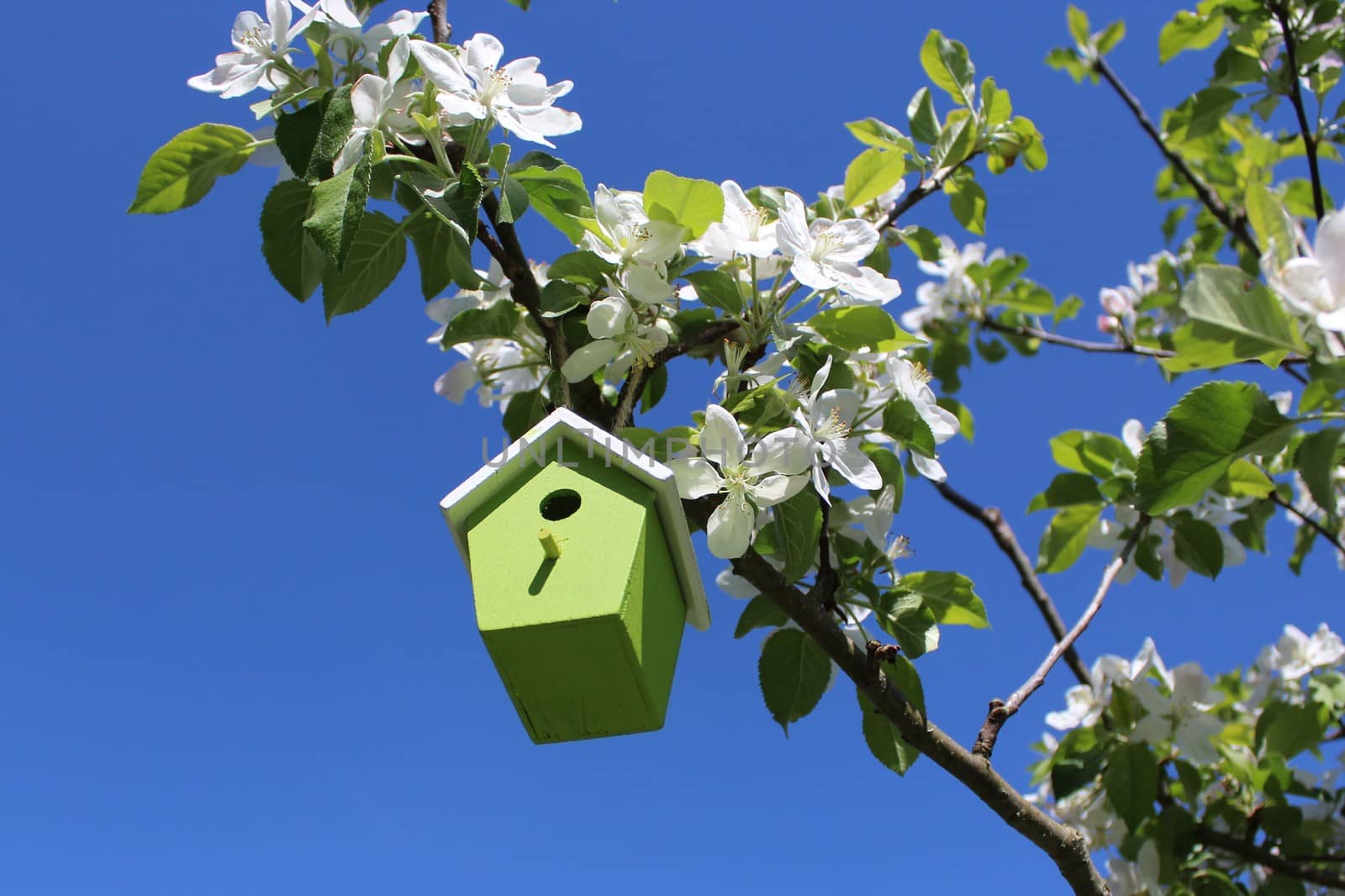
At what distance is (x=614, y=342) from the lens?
147 centimetres

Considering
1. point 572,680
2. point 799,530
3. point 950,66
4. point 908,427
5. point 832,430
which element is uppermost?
point 950,66

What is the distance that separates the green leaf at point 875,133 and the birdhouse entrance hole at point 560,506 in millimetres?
1082

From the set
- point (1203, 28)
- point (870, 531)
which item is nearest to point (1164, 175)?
point (1203, 28)

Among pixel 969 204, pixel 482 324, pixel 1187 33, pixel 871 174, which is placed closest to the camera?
pixel 482 324

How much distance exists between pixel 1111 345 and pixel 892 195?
1.48m

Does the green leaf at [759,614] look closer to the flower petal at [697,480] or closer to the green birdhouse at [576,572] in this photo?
the green birdhouse at [576,572]

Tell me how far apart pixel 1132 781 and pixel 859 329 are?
4.32 feet

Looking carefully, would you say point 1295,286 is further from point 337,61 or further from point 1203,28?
point 1203,28

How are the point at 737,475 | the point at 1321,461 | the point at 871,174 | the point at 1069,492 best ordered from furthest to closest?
the point at 1069,492
the point at 871,174
the point at 737,475
the point at 1321,461

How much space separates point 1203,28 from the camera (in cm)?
298

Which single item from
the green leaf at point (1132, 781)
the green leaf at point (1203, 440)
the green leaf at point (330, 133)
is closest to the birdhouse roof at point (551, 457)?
the green leaf at point (330, 133)

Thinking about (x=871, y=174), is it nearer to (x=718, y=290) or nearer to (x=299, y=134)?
(x=718, y=290)

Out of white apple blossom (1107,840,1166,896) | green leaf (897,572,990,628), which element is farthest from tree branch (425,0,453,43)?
white apple blossom (1107,840,1166,896)

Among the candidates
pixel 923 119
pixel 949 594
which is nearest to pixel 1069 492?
pixel 949 594
